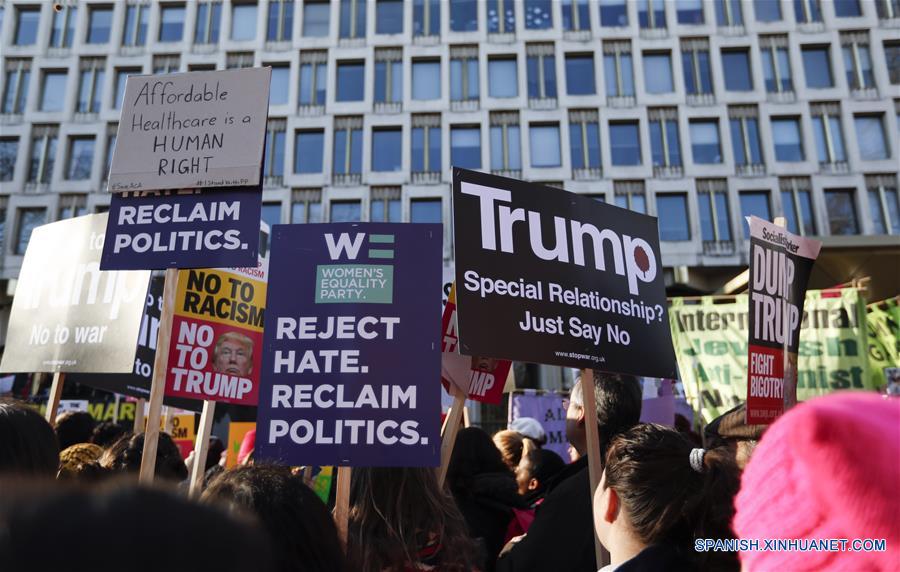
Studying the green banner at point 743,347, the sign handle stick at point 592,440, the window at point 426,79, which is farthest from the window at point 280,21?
the sign handle stick at point 592,440

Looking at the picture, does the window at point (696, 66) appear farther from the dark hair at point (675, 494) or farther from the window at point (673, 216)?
the dark hair at point (675, 494)

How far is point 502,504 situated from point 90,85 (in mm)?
32112

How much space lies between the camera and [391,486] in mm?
2533

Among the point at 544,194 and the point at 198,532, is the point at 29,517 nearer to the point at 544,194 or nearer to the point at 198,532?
the point at 198,532

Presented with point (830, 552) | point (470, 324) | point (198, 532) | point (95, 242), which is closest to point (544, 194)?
point (470, 324)

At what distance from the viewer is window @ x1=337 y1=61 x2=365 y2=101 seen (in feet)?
96.4

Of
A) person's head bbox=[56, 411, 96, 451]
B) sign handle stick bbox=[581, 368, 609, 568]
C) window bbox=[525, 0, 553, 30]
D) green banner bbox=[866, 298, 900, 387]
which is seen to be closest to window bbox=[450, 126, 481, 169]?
window bbox=[525, 0, 553, 30]

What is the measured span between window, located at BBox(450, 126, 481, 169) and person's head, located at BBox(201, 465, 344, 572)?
27.3 metres

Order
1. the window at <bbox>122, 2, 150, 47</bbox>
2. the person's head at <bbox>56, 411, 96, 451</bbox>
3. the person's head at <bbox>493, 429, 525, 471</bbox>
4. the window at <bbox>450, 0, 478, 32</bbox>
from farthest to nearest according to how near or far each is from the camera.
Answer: the window at <bbox>122, 2, 150, 47</bbox> < the window at <bbox>450, 0, 478, 32</bbox> < the person's head at <bbox>493, 429, 525, 471</bbox> < the person's head at <bbox>56, 411, 96, 451</bbox>

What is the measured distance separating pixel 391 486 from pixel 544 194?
1.75m

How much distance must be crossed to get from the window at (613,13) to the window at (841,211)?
11165mm

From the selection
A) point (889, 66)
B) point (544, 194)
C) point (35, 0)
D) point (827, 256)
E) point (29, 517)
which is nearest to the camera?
point (29, 517)

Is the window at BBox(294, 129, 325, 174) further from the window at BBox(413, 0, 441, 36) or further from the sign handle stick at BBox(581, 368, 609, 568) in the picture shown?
the sign handle stick at BBox(581, 368, 609, 568)

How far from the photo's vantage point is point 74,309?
16.2ft
